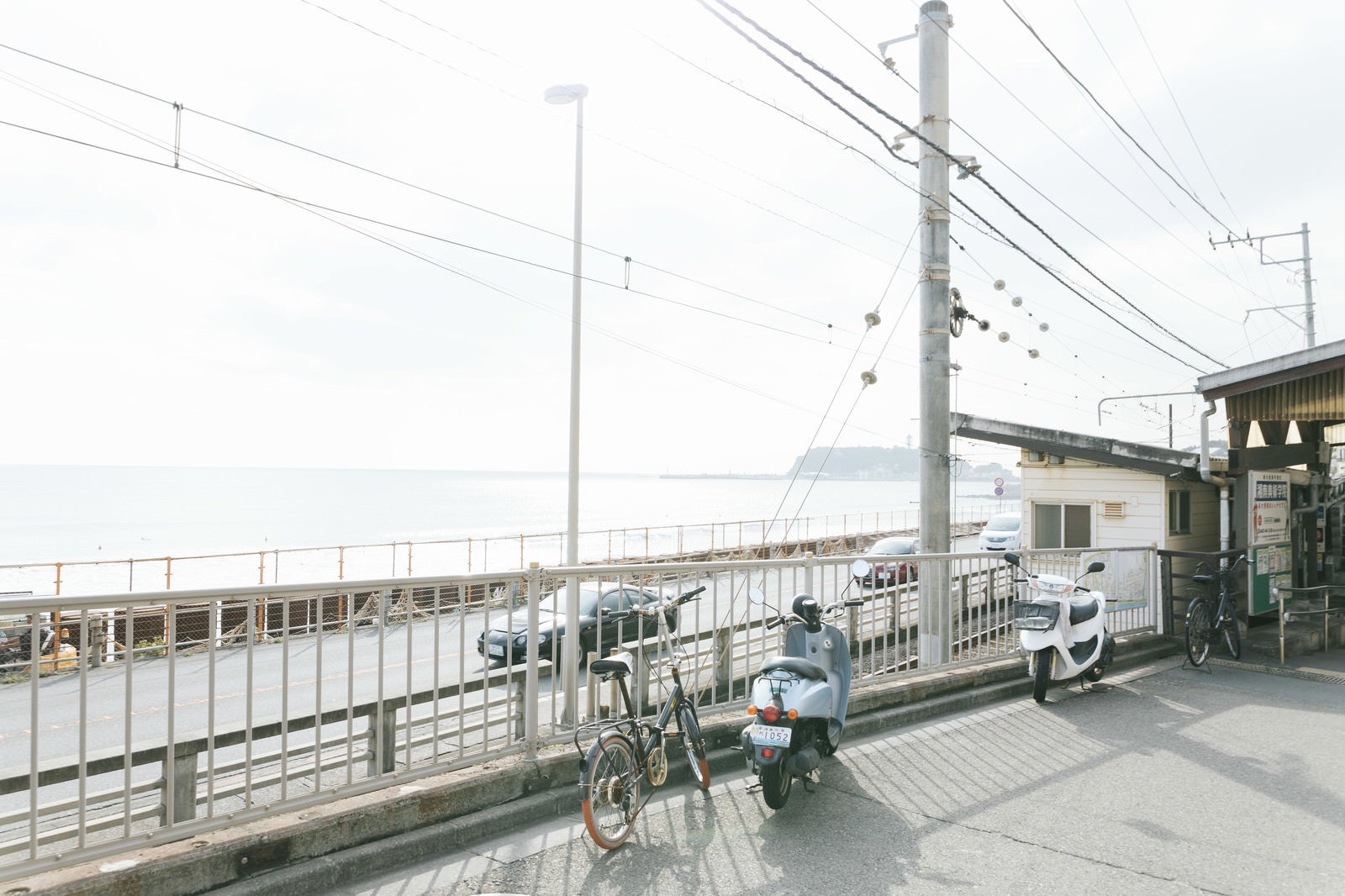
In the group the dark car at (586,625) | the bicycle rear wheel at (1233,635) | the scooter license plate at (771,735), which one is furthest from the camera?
the bicycle rear wheel at (1233,635)

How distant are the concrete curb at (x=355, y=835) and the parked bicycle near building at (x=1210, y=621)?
651 cm

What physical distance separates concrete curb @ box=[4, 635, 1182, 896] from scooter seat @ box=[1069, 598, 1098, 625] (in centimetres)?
402

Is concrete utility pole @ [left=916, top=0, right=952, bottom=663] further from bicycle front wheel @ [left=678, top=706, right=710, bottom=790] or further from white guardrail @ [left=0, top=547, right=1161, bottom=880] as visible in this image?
bicycle front wheel @ [left=678, top=706, right=710, bottom=790]

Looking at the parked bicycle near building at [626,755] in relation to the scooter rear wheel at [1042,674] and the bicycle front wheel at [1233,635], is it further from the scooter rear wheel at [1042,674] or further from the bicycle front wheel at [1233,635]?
the bicycle front wheel at [1233,635]

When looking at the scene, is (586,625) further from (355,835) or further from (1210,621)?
(355,835)

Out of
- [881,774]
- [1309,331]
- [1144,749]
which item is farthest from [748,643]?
[1309,331]

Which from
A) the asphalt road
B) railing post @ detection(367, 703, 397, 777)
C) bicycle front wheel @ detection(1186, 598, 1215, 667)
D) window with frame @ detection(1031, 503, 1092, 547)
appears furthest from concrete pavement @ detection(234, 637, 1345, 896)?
window with frame @ detection(1031, 503, 1092, 547)

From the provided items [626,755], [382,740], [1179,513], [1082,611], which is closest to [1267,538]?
[1179,513]

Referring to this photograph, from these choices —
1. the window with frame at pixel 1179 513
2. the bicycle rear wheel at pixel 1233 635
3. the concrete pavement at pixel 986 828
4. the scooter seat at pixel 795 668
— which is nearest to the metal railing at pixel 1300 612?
the bicycle rear wheel at pixel 1233 635

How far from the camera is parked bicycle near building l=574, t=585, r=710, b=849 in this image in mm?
4113

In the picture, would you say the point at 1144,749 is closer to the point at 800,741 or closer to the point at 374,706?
the point at 800,741

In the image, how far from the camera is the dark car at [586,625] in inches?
206

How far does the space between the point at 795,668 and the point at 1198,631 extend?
22.5 ft

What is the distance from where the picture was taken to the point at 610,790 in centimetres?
418
